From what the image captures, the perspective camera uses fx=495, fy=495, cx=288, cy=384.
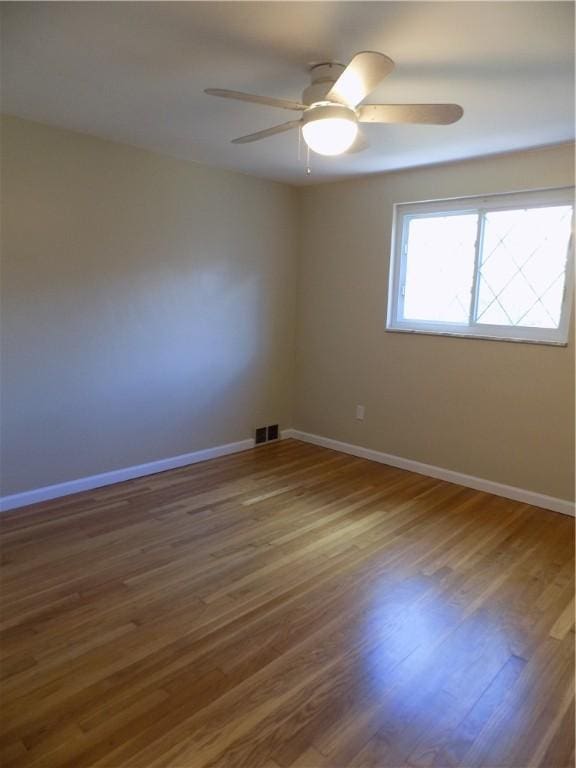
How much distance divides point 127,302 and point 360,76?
2.29m

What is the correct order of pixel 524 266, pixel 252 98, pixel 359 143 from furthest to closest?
pixel 524 266
pixel 359 143
pixel 252 98

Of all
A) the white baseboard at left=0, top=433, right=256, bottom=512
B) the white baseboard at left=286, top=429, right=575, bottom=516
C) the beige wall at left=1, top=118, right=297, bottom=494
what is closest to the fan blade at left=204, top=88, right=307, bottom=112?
the beige wall at left=1, top=118, right=297, bottom=494

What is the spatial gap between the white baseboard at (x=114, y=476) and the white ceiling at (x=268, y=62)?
2246 millimetres

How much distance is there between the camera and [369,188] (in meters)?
4.01

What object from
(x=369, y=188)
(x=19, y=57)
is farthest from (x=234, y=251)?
(x=19, y=57)

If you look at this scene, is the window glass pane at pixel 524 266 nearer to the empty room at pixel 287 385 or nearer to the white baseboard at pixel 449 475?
the empty room at pixel 287 385

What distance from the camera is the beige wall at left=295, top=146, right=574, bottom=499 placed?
3.26 m

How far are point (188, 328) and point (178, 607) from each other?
220cm

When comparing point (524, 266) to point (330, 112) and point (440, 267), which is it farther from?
point (330, 112)

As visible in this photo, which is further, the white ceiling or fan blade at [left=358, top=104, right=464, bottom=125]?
fan blade at [left=358, top=104, right=464, bottom=125]

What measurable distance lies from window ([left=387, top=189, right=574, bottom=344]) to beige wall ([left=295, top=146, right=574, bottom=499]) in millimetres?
100

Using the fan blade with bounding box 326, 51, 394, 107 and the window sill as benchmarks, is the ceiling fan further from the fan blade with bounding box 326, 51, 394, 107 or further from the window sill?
the window sill

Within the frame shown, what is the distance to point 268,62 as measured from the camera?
1.99 metres

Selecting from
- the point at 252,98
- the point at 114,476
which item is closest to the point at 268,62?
the point at 252,98
